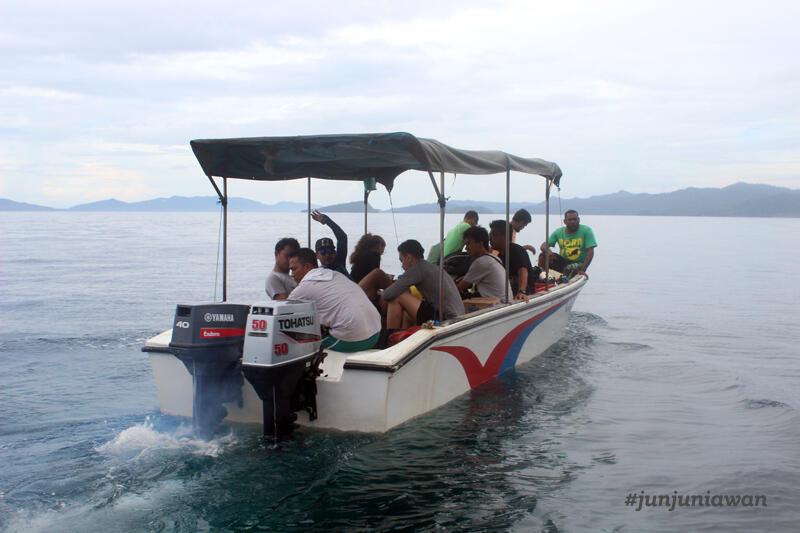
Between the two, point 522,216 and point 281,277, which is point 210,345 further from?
point 522,216

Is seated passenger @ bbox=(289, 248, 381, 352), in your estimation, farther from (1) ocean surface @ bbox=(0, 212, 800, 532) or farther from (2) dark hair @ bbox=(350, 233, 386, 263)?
(2) dark hair @ bbox=(350, 233, 386, 263)

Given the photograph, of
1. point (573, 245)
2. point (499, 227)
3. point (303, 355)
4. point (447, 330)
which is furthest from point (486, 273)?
point (573, 245)

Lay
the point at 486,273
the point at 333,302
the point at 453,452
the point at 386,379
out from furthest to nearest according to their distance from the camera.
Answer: the point at 486,273 < the point at 333,302 < the point at 453,452 < the point at 386,379

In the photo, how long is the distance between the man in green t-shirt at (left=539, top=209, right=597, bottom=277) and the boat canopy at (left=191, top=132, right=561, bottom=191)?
9.63 feet

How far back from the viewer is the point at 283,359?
4320 mm

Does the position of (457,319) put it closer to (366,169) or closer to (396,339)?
(396,339)

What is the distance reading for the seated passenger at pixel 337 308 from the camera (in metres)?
5.06

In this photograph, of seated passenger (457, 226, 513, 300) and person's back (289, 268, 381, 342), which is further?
seated passenger (457, 226, 513, 300)

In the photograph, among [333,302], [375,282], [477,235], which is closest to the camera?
[333,302]

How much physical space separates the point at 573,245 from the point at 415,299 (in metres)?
5.25

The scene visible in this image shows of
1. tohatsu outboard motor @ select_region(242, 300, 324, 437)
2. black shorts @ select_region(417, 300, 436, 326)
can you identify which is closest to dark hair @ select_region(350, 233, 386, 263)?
black shorts @ select_region(417, 300, 436, 326)

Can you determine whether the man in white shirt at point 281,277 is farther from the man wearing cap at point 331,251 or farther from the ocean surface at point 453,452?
the ocean surface at point 453,452

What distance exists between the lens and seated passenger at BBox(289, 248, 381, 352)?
16.6ft

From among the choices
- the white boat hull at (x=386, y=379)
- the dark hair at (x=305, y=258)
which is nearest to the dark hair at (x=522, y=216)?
the white boat hull at (x=386, y=379)
